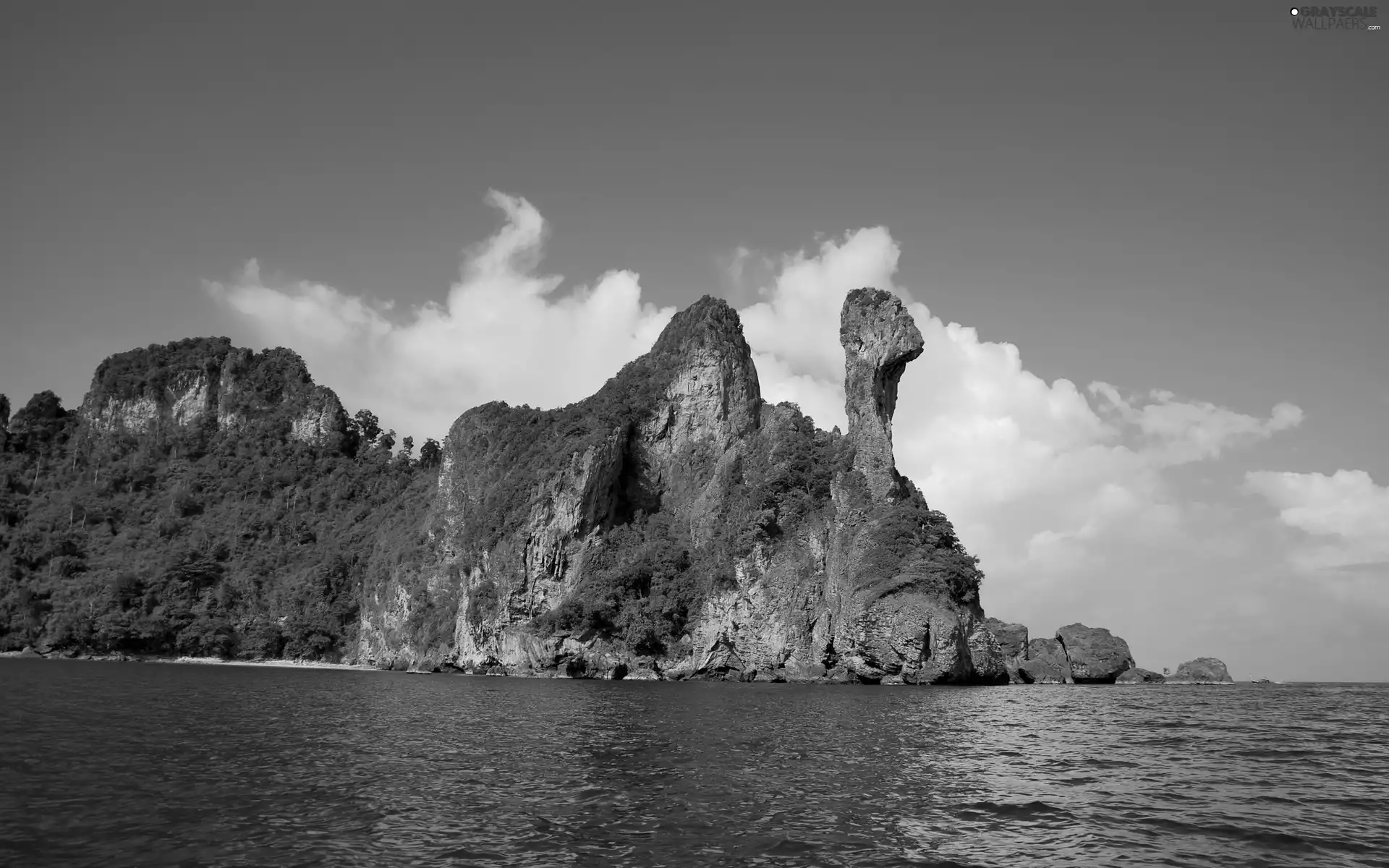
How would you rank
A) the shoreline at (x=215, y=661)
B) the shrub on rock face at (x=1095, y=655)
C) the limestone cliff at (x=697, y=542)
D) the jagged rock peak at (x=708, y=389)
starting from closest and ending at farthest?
the limestone cliff at (x=697, y=542), the shrub on rock face at (x=1095, y=655), the shoreline at (x=215, y=661), the jagged rock peak at (x=708, y=389)

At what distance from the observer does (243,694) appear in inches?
1661

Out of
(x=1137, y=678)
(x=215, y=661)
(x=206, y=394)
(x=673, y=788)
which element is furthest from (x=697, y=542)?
(x=206, y=394)

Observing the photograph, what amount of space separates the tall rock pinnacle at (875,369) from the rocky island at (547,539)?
0.88 ft

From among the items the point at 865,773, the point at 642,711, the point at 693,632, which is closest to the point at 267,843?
the point at 865,773

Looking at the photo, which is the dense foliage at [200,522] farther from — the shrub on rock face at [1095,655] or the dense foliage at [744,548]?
the shrub on rock face at [1095,655]

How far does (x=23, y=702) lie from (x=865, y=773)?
116 ft

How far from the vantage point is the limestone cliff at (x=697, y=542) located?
228ft

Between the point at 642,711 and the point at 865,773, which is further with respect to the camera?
the point at 642,711

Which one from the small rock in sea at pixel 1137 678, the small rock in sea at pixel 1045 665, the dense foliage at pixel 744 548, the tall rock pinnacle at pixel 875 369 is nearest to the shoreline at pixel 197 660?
the dense foliage at pixel 744 548

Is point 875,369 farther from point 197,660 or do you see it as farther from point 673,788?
point 197,660

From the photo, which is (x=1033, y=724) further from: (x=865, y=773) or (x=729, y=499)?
(x=729, y=499)

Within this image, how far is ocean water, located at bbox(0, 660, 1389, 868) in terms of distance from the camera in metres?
12.6

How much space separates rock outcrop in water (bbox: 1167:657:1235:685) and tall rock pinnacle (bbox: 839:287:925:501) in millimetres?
43524

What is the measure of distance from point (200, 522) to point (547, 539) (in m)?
72.1
